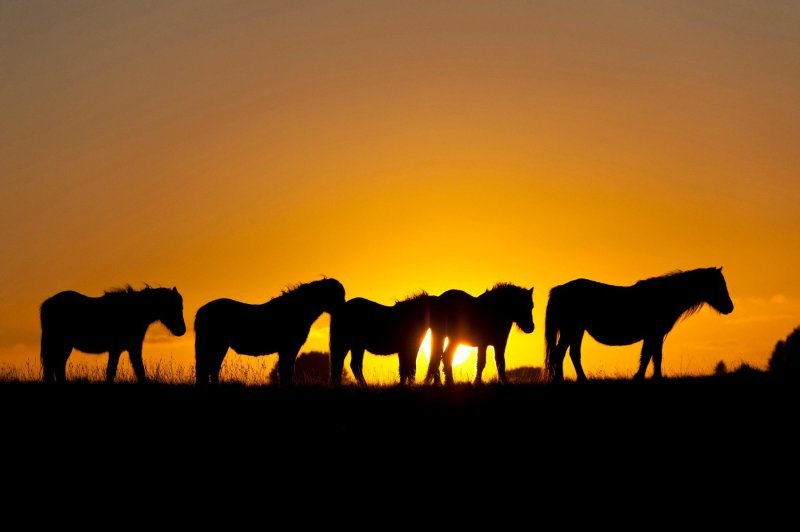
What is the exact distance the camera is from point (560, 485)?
43.5 feet

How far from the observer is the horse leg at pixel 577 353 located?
71.9ft

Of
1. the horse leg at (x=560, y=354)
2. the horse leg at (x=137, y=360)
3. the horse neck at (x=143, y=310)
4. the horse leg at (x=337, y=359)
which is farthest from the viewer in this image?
the horse leg at (x=337, y=359)

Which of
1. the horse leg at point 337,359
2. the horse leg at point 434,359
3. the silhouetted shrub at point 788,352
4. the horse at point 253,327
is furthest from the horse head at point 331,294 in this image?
the silhouetted shrub at point 788,352

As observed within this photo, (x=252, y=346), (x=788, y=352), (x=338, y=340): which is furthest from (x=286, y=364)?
(x=788, y=352)

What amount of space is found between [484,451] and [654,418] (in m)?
3.28

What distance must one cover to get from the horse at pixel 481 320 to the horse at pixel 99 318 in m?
5.84

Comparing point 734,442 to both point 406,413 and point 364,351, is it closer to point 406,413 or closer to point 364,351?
point 406,413

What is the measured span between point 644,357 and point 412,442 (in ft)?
27.8

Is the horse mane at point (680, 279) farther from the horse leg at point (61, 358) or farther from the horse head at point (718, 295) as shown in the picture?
the horse leg at point (61, 358)

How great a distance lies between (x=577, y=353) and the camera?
2253 cm

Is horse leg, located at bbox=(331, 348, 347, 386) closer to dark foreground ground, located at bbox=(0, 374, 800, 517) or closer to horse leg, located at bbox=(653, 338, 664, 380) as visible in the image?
dark foreground ground, located at bbox=(0, 374, 800, 517)

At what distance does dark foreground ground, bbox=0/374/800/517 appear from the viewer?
13109mm

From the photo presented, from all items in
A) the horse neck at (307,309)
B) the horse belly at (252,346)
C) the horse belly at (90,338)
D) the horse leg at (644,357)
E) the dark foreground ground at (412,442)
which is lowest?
the dark foreground ground at (412,442)

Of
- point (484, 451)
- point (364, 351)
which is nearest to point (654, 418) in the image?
point (484, 451)
